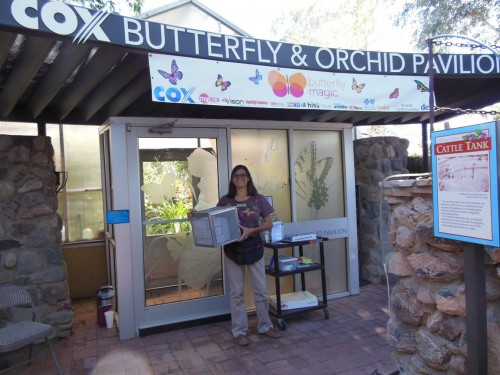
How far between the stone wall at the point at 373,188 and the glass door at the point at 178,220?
2.50 m

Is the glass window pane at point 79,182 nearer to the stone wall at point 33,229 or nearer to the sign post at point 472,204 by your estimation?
the stone wall at point 33,229

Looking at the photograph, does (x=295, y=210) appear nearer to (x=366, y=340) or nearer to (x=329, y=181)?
(x=329, y=181)

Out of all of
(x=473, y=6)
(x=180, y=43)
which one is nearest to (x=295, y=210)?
(x=180, y=43)

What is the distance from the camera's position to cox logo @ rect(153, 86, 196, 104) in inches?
128

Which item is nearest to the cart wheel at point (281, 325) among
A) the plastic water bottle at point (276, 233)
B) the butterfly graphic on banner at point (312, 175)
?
the plastic water bottle at point (276, 233)

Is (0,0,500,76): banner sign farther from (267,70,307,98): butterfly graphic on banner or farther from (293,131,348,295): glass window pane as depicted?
(293,131,348,295): glass window pane

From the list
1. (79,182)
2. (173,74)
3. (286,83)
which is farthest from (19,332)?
(286,83)

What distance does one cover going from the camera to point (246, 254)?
4180mm

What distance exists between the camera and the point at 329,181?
5637mm

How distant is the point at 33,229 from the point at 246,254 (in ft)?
7.45

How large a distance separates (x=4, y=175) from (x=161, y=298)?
2079mm

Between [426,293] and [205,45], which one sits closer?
[426,293]

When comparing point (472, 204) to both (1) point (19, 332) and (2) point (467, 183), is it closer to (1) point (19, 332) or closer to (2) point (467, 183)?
(2) point (467, 183)

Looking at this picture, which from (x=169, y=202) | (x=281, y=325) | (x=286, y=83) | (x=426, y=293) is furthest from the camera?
(x=169, y=202)
